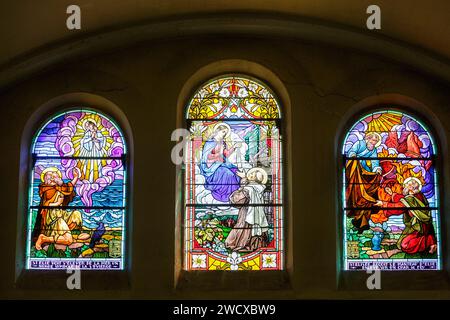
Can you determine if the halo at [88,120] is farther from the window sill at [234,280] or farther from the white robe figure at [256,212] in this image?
the window sill at [234,280]

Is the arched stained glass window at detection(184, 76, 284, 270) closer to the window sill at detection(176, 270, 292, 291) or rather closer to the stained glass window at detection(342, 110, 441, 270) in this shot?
the window sill at detection(176, 270, 292, 291)

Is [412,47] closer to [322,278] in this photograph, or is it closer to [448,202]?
[448,202]

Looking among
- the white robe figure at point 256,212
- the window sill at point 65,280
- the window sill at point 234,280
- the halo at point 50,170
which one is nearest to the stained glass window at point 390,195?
the window sill at point 234,280

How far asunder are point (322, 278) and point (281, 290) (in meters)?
0.42

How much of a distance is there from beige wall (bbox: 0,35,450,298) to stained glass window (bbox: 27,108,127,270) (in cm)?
23

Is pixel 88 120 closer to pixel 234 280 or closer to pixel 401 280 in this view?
pixel 234 280

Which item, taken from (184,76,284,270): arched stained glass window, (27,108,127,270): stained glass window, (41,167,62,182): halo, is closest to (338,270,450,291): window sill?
(184,76,284,270): arched stained glass window

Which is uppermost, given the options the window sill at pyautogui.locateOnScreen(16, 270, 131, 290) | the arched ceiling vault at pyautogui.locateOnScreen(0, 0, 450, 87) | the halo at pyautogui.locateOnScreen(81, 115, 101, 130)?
the arched ceiling vault at pyautogui.locateOnScreen(0, 0, 450, 87)

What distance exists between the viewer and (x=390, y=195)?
871 cm

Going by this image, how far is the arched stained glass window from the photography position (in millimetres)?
8547

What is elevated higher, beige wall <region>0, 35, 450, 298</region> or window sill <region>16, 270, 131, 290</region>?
beige wall <region>0, 35, 450, 298</region>

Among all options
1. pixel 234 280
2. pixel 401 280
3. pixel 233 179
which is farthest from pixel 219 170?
pixel 401 280

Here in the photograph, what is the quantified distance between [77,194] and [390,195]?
329 centimetres
